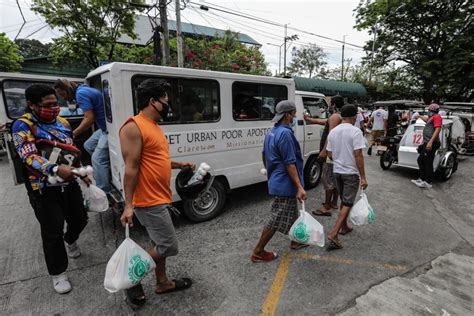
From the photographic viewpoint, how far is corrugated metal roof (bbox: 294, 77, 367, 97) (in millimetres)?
19119

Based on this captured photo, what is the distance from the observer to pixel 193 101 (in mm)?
3621

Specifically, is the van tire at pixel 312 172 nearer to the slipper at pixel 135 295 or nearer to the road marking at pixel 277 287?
the road marking at pixel 277 287

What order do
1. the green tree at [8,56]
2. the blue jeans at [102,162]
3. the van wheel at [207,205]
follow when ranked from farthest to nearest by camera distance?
the green tree at [8,56] → the van wheel at [207,205] → the blue jeans at [102,162]

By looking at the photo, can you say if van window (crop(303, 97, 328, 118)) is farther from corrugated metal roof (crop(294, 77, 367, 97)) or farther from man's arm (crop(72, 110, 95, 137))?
corrugated metal roof (crop(294, 77, 367, 97))

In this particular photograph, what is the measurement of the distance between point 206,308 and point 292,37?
98.7ft

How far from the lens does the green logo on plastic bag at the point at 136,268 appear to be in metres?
1.98

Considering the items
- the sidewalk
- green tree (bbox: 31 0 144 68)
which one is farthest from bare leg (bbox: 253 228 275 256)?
green tree (bbox: 31 0 144 68)

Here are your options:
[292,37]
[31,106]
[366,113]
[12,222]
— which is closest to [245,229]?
[31,106]

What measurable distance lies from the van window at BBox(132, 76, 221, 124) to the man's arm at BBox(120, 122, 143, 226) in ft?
4.90

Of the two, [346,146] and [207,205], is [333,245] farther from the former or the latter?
[207,205]

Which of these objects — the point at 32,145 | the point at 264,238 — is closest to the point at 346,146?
the point at 264,238

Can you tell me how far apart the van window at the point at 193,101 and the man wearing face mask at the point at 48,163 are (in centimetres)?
125

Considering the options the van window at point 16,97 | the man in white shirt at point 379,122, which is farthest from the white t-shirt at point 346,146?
the man in white shirt at point 379,122

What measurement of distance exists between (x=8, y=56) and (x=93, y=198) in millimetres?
19668
